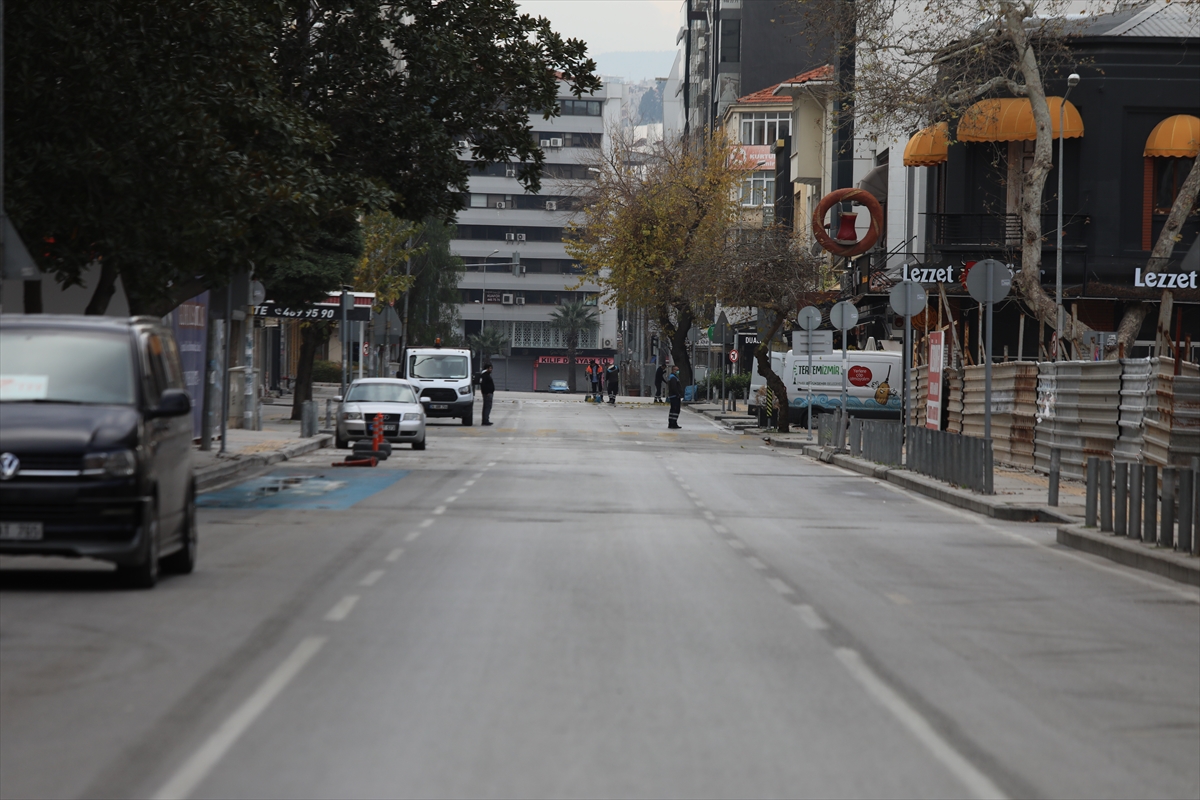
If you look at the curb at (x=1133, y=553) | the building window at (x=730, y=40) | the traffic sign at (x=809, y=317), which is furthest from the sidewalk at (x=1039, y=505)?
the building window at (x=730, y=40)

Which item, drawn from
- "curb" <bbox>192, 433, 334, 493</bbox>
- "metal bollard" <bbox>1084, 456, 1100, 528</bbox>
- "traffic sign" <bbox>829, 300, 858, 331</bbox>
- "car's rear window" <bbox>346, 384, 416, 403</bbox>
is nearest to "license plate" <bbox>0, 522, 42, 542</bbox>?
"curb" <bbox>192, 433, 334, 493</bbox>

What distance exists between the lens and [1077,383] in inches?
994

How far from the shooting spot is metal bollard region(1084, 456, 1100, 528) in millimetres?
17141

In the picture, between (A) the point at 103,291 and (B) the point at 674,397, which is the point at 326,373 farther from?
(A) the point at 103,291

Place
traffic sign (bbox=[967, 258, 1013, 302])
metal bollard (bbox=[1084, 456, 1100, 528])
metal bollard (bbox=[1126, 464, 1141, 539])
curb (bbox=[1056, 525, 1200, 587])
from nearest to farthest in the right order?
1. curb (bbox=[1056, 525, 1200, 587])
2. metal bollard (bbox=[1126, 464, 1141, 539])
3. metal bollard (bbox=[1084, 456, 1100, 528])
4. traffic sign (bbox=[967, 258, 1013, 302])

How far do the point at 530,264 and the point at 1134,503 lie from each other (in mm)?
137019

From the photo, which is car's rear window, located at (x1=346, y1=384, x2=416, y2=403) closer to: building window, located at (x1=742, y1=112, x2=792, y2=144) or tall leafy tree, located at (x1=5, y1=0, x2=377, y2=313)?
tall leafy tree, located at (x1=5, y1=0, x2=377, y2=313)

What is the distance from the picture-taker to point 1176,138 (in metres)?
42.8

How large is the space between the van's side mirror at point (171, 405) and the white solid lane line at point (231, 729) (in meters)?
Result: 3.16

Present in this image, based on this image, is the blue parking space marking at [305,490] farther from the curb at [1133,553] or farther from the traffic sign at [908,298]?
the traffic sign at [908,298]

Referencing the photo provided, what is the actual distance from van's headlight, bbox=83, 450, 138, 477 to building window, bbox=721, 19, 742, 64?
95356mm

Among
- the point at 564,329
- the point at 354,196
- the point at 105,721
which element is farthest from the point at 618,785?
the point at 564,329

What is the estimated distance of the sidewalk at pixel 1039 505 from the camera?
14422 millimetres

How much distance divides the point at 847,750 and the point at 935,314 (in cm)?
4274
